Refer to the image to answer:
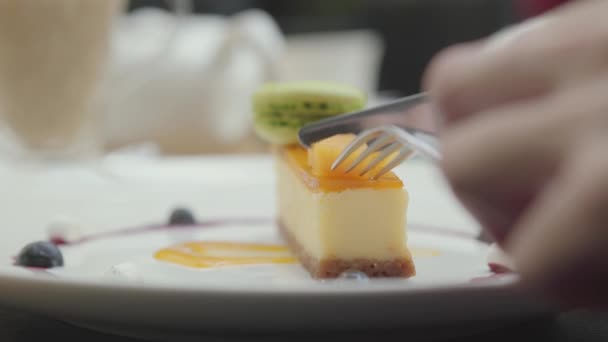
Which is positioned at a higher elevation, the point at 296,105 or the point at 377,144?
the point at 296,105

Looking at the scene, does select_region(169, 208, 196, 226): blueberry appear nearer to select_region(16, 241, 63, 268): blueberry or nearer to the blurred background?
select_region(16, 241, 63, 268): blueberry

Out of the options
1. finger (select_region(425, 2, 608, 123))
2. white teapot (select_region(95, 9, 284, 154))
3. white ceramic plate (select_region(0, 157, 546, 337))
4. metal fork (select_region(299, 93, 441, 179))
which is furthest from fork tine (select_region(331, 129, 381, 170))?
white teapot (select_region(95, 9, 284, 154))

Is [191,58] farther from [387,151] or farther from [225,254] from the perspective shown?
[387,151]

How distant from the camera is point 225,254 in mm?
869

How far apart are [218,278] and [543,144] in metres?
0.41

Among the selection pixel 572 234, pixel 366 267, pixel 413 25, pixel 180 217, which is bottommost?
pixel 572 234

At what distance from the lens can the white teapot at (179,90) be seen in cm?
243

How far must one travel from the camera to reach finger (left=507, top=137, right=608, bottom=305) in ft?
1.19

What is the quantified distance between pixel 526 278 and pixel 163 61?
2.16 meters

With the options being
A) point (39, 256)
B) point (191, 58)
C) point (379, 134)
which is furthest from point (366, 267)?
point (191, 58)

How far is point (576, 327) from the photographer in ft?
2.08

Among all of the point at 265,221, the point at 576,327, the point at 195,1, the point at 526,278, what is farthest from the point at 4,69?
the point at 195,1

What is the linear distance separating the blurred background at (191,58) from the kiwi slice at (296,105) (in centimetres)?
65

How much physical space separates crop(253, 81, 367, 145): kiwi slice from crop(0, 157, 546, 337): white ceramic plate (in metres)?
0.12
